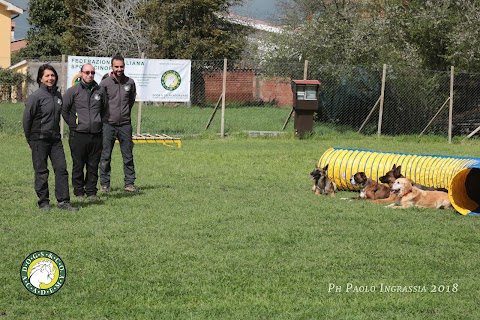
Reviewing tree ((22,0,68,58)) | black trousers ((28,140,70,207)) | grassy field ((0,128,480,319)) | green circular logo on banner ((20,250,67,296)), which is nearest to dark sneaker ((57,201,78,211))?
black trousers ((28,140,70,207))

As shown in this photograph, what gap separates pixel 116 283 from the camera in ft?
23.6

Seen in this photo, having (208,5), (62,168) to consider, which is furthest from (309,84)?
(208,5)

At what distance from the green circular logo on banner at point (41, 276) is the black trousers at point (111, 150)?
594cm

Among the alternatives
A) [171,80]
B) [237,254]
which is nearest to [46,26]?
[171,80]

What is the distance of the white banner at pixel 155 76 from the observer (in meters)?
21.8

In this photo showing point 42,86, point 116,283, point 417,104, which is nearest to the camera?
point 116,283

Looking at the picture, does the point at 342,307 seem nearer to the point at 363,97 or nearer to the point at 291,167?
the point at 291,167

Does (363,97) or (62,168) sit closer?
(62,168)

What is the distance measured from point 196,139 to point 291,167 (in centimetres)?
676

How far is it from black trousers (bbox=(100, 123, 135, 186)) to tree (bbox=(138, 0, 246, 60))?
90.8 feet

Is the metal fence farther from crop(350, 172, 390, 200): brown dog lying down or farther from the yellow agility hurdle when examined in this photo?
crop(350, 172, 390, 200): brown dog lying down

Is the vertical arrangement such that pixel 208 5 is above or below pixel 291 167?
above

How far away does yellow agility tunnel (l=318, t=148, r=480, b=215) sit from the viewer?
12.9 metres

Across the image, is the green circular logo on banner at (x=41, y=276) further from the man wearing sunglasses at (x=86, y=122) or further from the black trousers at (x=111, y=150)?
the black trousers at (x=111, y=150)
